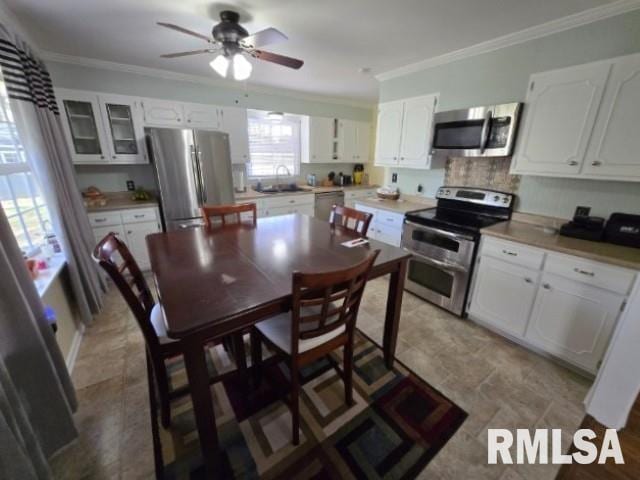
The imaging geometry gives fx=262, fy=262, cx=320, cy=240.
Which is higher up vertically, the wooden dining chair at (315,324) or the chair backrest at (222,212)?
the chair backrest at (222,212)

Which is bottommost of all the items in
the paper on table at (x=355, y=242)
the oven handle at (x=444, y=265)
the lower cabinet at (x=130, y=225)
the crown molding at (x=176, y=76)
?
the oven handle at (x=444, y=265)

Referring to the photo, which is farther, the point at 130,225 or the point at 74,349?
the point at 130,225

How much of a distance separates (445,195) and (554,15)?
155cm

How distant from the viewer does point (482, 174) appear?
267 centimetres

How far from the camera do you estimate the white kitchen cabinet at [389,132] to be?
10.3 feet

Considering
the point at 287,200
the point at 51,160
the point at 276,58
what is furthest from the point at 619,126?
the point at 51,160

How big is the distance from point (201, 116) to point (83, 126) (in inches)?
49.3

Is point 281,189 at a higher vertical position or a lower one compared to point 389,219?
higher

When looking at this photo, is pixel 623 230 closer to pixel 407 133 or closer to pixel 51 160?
pixel 407 133

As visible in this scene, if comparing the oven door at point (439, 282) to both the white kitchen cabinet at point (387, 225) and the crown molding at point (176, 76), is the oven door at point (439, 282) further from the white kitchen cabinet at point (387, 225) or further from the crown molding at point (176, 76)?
the crown molding at point (176, 76)

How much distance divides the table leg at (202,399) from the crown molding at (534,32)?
3197 millimetres

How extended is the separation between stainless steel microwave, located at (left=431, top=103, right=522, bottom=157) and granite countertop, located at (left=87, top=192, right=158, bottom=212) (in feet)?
10.9

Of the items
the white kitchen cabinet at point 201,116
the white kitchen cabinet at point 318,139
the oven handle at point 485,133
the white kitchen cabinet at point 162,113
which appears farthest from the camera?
the white kitchen cabinet at point 318,139

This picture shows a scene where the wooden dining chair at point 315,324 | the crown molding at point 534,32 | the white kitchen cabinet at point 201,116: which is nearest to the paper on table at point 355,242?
the wooden dining chair at point 315,324
